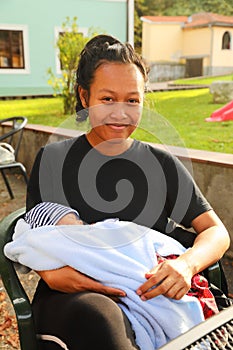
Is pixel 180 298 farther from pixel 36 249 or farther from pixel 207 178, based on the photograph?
pixel 207 178

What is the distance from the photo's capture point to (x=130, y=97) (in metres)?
1.29

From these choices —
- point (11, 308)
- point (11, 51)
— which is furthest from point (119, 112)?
point (11, 51)

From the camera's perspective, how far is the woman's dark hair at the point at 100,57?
1305 millimetres

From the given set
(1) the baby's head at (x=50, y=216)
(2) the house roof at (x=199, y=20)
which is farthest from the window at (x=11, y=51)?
(2) the house roof at (x=199, y=20)

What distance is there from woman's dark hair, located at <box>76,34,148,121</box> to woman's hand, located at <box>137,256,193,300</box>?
1.80 feet

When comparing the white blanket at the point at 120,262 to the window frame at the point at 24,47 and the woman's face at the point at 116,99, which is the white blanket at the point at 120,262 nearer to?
the woman's face at the point at 116,99

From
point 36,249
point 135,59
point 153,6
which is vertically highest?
point 153,6

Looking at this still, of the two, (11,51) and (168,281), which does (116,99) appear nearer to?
(168,281)

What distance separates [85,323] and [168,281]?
228 mm

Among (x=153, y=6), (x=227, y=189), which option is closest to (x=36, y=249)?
(x=227, y=189)

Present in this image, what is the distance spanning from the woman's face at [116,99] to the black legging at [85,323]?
504 millimetres

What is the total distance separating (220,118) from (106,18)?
9.84m

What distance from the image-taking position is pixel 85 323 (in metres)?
1.00

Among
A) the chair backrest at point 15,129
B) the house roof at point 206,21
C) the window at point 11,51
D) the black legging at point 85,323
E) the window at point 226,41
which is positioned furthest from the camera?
the window at point 226,41
